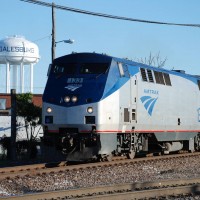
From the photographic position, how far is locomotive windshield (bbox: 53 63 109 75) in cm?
1614

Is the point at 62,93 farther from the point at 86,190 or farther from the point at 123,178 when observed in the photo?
the point at 86,190

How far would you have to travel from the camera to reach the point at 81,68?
53.9 feet

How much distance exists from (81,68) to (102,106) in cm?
185

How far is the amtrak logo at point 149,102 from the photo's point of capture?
1794 cm

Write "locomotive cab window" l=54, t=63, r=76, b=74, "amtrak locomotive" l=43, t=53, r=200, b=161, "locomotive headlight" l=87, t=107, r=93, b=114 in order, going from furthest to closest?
"locomotive cab window" l=54, t=63, r=76, b=74 < "amtrak locomotive" l=43, t=53, r=200, b=161 < "locomotive headlight" l=87, t=107, r=93, b=114

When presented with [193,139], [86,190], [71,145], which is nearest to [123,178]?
[71,145]

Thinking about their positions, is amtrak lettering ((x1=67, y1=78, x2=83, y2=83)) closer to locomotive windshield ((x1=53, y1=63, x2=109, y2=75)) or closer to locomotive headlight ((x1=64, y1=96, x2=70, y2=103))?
locomotive windshield ((x1=53, y1=63, x2=109, y2=75))

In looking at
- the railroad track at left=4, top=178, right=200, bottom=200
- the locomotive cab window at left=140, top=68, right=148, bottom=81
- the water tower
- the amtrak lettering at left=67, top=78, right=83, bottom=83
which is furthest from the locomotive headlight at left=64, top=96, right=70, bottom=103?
the water tower

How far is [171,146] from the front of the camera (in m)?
20.5

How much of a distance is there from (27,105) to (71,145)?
26.1ft

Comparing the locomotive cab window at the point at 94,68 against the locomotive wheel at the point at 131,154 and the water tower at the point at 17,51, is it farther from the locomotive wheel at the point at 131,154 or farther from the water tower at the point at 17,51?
the water tower at the point at 17,51

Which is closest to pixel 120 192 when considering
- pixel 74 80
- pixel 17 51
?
pixel 74 80

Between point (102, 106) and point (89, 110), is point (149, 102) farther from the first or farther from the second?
point (89, 110)

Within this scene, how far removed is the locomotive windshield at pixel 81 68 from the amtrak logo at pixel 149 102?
7.84 ft
